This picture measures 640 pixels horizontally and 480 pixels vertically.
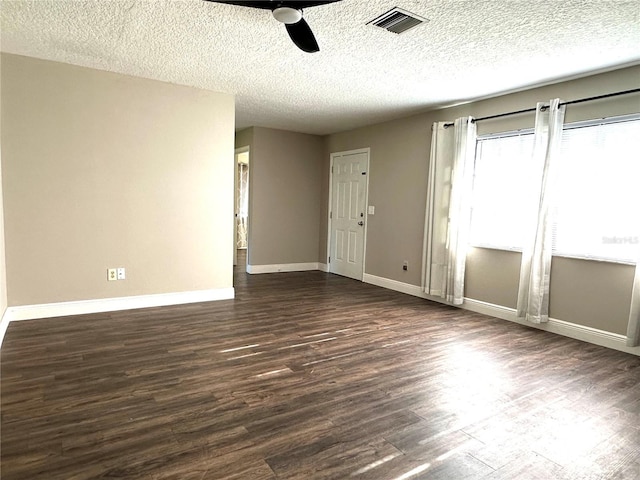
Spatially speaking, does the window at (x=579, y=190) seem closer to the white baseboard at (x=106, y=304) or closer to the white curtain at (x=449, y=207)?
the white curtain at (x=449, y=207)

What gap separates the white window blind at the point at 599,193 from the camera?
3334mm

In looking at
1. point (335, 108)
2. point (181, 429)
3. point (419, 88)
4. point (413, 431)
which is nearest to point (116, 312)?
point (181, 429)

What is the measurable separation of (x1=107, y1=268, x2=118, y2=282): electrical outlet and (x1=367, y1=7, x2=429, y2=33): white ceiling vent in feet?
11.6

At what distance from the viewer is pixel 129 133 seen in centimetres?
407

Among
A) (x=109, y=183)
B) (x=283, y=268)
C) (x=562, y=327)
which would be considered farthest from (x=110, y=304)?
(x=562, y=327)

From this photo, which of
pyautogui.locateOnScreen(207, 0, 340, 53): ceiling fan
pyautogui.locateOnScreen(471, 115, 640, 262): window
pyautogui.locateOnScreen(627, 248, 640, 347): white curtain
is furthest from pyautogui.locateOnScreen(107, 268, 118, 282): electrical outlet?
pyautogui.locateOnScreen(627, 248, 640, 347): white curtain

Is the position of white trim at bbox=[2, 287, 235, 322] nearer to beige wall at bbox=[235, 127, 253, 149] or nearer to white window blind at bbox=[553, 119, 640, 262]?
beige wall at bbox=[235, 127, 253, 149]

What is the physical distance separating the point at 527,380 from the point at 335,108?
391 cm

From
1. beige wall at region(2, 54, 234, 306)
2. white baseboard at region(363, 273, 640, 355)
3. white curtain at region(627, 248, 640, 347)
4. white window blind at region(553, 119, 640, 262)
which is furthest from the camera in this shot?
beige wall at region(2, 54, 234, 306)

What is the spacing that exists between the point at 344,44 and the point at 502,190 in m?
2.56

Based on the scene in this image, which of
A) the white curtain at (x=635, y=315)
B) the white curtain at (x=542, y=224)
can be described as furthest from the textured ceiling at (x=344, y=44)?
the white curtain at (x=635, y=315)

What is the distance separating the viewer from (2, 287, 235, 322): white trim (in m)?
3.71

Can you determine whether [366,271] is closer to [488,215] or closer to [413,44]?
[488,215]

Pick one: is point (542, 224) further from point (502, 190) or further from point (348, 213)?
point (348, 213)
